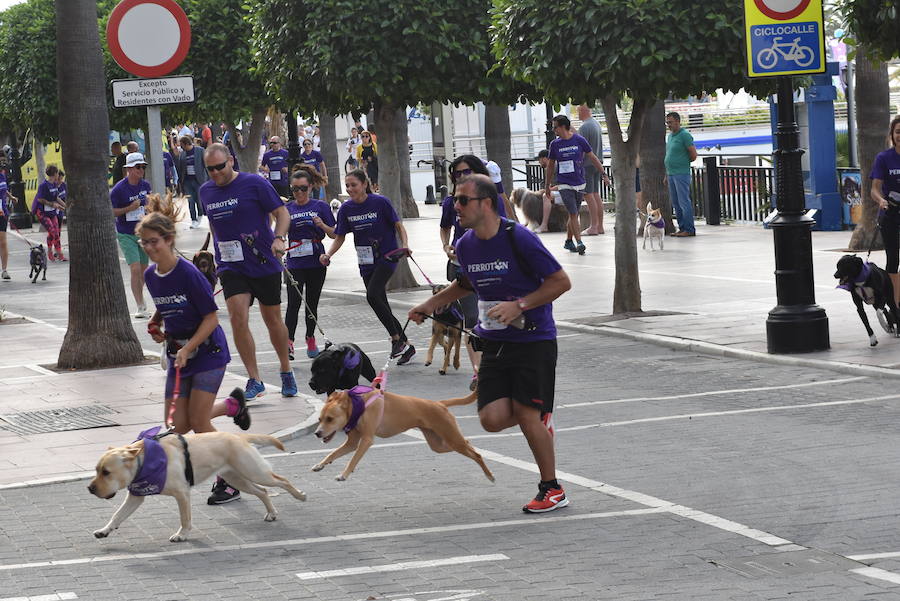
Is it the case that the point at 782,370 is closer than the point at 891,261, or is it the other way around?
the point at 782,370

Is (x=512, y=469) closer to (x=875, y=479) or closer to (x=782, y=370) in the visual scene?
(x=875, y=479)

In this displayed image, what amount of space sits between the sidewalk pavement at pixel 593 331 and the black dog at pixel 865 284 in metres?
0.33

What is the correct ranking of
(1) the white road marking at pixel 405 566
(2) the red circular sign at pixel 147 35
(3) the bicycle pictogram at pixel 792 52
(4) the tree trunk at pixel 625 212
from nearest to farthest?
(1) the white road marking at pixel 405 566, (2) the red circular sign at pixel 147 35, (3) the bicycle pictogram at pixel 792 52, (4) the tree trunk at pixel 625 212

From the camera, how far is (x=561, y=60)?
1522cm

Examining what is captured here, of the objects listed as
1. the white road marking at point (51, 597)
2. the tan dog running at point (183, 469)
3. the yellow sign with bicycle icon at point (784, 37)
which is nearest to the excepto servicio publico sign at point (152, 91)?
the yellow sign with bicycle icon at point (784, 37)

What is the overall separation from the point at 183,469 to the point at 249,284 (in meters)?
4.33

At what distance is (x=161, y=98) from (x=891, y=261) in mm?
6716

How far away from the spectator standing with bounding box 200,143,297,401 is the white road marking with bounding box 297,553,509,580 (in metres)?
4.83

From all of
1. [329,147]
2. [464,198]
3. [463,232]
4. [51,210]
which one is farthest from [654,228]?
[464,198]

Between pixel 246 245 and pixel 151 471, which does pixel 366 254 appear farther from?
pixel 151 471

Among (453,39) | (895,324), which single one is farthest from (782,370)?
(453,39)

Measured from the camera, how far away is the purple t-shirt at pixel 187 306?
8.45m

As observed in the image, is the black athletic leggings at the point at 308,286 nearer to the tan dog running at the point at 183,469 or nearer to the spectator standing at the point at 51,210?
the tan dog running at the point at 183,469

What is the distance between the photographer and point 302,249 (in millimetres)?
14211
